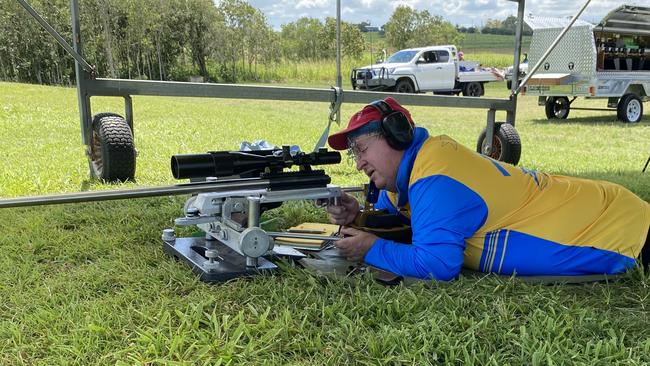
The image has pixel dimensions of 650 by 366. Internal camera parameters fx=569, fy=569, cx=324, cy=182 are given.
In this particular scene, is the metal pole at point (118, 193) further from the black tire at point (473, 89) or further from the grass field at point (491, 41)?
the black tire at point (473, 89)

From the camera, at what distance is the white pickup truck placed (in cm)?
1997

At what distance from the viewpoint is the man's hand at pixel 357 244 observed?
8.26ft

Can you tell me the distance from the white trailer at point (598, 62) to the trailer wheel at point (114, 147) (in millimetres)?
11399

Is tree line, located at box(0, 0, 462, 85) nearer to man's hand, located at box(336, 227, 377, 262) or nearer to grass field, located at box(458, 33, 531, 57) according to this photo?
man's hand, located at box(336, 227, 377, 262)

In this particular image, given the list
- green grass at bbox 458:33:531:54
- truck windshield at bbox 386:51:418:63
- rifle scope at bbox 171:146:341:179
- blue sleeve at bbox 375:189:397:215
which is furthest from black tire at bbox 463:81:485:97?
rifle scope at bbox 171:146:341:179

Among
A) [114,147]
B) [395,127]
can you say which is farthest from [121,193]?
[114,147]

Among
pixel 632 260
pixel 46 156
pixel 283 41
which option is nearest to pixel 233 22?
pixel 283 41

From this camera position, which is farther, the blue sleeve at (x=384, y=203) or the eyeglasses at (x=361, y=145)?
the blue sleeve at (x=384, y=203)

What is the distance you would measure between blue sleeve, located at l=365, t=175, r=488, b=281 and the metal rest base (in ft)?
2.11

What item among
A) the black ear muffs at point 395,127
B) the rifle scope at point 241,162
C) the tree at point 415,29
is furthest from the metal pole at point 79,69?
the tree at point 415,29

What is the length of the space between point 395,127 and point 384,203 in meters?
0.87

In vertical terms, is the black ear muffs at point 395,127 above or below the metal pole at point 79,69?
below

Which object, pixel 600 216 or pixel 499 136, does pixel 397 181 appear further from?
pixel 499 136

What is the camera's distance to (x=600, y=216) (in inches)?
97.8
